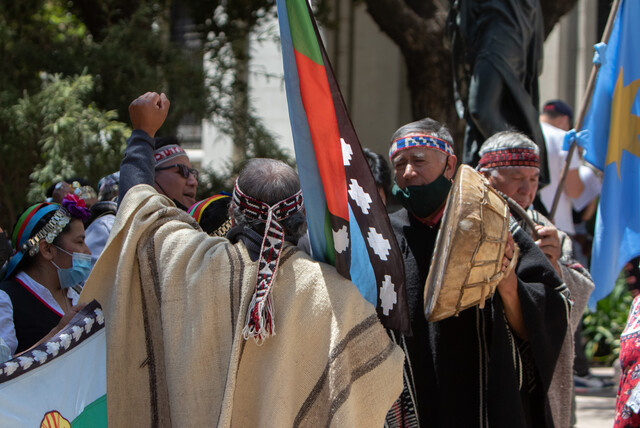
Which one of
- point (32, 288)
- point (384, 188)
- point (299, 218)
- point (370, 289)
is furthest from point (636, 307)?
point (32, 288)

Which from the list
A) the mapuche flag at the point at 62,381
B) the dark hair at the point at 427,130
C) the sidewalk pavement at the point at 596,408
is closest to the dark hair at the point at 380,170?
the dark hair at the point at 427,130

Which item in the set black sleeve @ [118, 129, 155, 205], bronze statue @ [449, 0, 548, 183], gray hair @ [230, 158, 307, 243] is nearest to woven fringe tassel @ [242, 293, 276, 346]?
gray hair @ [230, 158, 307, 243]

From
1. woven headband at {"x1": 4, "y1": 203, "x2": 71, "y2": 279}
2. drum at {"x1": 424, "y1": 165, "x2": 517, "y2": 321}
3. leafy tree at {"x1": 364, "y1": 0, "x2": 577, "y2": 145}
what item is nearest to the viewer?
drum at {"x1": 424, "y1": 165, "x2": 517, "y2": 321}

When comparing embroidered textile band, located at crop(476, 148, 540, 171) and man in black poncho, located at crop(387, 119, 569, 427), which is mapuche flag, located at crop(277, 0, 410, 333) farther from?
embroidered textile band, located at crop(476, 148, 540, 171)

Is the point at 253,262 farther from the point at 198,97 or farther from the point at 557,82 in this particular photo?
the point at 557,82

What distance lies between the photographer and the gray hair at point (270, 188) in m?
2.70

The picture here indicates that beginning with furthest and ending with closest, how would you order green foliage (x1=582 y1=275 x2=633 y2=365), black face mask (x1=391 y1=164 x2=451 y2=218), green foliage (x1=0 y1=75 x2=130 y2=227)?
green foliage (x1=582 y1=275 x2=633 y2=365) → green foliage (x1=0 y1=75 x2=130 y2=227) → black face mask (x1=391 y1=164 x2=451 y2=218)

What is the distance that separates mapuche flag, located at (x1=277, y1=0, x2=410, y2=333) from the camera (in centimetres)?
269

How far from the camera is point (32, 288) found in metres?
3.81

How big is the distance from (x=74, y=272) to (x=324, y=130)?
1718 millimetres

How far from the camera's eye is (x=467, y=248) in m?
2.64

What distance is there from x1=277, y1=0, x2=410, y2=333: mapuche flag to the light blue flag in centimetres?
194

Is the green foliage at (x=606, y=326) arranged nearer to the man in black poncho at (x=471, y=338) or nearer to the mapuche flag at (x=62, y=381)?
→ the man in black poncho at (x=471, y=338)

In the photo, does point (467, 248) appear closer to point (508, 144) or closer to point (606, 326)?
point (508, 144)
